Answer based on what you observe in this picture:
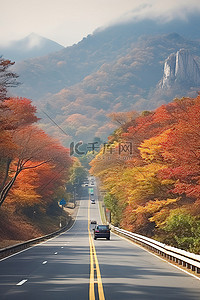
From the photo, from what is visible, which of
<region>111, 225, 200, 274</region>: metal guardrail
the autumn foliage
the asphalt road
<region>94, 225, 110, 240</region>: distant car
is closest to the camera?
the asphalt road

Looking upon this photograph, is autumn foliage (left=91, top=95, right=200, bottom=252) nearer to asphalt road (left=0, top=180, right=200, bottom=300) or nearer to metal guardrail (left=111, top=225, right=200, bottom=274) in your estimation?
metal guardrail (left=111, top=225, right=200, bottom=274)

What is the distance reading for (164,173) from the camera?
48.4 meters

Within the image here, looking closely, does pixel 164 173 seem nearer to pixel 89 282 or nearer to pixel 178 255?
pixel 178 255

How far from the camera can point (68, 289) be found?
1586cm

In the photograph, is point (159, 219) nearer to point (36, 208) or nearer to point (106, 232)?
point (106, 232)

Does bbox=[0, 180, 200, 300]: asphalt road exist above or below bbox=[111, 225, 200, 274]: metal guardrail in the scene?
below

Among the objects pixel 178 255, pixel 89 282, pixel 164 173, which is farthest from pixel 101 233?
pixel 89 282

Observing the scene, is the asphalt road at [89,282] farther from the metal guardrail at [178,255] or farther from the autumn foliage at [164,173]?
the autumn foliage at [164,173]

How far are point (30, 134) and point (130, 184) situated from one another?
12.4m

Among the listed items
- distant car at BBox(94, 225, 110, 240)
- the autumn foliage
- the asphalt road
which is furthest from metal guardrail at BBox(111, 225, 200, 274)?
distant car at BBox(94, 225, 110, 240)

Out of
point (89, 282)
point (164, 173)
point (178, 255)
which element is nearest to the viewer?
point (89, 282)

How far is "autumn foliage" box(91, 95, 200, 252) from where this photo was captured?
1624 inches

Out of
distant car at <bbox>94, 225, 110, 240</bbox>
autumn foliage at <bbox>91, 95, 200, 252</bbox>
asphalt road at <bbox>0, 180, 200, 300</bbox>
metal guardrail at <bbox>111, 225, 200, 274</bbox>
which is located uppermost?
autumn foliage at <bbox>91, 95, 200, 252</bbox>

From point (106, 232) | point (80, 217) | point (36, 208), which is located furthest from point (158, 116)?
point (80, 217)
